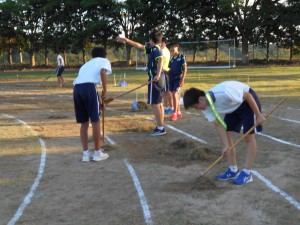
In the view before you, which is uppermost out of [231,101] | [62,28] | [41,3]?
[41,3]

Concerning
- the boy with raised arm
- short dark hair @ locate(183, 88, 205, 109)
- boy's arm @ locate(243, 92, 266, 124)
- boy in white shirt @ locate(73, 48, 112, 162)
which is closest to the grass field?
the boy with raised arm

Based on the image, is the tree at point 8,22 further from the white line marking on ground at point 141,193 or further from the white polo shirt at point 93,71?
the white line marking on ground at point 141,193

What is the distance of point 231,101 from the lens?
436 cm

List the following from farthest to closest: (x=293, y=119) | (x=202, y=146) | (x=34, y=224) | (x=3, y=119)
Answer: (x=3, y=119), (x=293, y=119), (x=202, y=146), (x=34, y=224)

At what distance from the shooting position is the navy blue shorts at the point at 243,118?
4613 mm

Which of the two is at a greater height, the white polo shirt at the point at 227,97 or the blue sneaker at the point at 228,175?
the white polo shirt at the point at 227,97

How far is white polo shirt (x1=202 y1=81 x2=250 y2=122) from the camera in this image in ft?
14.1

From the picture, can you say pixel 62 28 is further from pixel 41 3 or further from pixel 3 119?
pixel 3 119

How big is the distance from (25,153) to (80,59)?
42.3 metres

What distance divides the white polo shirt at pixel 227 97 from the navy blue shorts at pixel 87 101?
79.9 inches

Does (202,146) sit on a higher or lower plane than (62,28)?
lower

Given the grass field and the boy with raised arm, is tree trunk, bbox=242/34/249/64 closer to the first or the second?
the grass field

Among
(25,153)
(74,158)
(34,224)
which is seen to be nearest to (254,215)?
(34,224)

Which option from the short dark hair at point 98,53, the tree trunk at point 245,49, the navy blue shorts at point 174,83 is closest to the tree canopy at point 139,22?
the tree trunk at point 245,49
